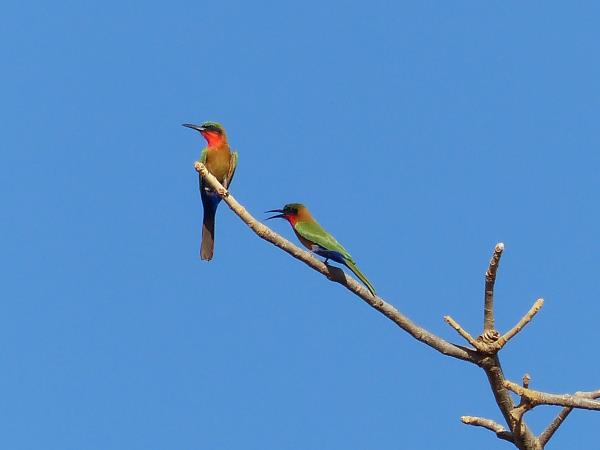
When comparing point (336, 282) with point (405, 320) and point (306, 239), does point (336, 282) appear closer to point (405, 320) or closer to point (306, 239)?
point (405, 320)

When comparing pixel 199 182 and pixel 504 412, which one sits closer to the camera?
pixel 504 412

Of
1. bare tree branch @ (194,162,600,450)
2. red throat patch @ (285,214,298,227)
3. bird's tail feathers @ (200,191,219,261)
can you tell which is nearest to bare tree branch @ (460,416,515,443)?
bare tree branch @ (194,162,600,450)

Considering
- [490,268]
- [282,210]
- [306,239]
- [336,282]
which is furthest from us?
[282,210]

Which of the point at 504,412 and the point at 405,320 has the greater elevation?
the point at 405,320

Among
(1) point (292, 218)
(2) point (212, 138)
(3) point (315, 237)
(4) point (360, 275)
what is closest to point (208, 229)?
(2) point (212, 138)

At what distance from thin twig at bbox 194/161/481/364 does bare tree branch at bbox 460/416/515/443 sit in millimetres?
335

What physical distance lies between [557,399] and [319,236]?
2.11 m

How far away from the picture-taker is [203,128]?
9461mm

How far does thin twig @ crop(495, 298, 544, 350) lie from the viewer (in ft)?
15.8

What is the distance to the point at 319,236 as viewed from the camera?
624cm

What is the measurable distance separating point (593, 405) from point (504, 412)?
20.8 inches

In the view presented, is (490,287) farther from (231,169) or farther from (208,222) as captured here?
(231,169)

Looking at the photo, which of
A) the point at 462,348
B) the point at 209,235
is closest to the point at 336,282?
the point at 462,348

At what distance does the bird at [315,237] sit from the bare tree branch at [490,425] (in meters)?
0.93
